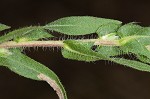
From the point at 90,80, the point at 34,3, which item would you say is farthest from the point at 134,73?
the point at 34,3

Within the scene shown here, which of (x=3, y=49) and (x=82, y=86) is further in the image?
(x=82, y=86)

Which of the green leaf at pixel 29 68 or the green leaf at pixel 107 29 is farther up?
the green leaf at pixel 107 29

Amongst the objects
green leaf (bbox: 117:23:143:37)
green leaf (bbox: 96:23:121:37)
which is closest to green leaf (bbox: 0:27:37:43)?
green leaf (bbox: 96:23:121:37)

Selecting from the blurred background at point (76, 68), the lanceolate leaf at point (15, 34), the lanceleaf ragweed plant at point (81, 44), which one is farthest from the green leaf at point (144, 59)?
the blurred background at point (76, 68)

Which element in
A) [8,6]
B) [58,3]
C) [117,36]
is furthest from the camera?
[58,3]

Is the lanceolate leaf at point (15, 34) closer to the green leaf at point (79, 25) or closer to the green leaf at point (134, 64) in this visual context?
the green leaf at point (79, 25)

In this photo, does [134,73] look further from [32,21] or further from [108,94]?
[32,21]

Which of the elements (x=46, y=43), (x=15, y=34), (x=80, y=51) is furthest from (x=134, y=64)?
(x=15, y=34)
